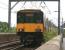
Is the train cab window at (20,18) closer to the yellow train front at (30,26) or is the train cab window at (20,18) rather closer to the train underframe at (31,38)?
the yellow train front at (30,26)

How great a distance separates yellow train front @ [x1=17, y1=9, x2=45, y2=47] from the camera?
71.3 feet

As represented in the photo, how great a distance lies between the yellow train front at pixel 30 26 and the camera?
2173 centimetres

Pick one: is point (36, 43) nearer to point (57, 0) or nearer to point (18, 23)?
point (18, 23)

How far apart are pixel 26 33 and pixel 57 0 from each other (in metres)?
16.1

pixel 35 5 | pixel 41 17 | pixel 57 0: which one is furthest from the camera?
pixel 57 0

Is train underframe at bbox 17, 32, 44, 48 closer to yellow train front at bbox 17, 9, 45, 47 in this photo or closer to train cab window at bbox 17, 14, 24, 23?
yellow train front at bbox 17, 9, 45, 47

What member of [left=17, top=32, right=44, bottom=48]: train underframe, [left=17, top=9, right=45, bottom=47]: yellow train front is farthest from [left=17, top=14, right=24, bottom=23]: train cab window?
[left=17, top=32, right=44, bottom=48]: train underframe

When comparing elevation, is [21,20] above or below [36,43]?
above

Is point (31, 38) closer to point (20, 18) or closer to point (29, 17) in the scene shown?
point (29, 17)

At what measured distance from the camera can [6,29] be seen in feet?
123

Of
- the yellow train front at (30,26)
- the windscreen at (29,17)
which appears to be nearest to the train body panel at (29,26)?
the yellow train front at (30,26)

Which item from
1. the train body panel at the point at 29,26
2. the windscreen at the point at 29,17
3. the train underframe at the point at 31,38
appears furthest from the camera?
the train underframe at the point at 31,38

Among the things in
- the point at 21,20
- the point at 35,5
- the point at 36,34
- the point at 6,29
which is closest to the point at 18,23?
the point at 21,20

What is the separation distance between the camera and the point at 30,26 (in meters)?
22.0
